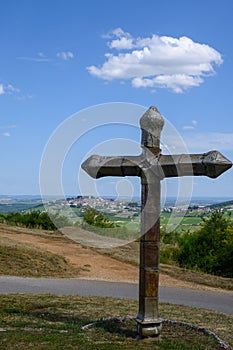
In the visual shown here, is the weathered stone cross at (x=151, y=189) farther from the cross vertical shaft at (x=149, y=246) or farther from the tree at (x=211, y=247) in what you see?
the tree at (x=211, y=247)

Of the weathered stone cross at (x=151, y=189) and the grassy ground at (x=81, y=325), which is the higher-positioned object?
the weathered stone cross at (x=151, y=189)

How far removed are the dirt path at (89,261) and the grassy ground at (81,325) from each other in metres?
5.39

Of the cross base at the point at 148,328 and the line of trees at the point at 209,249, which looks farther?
the line of trees at the point at 209,249

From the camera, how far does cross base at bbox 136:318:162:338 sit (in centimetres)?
699

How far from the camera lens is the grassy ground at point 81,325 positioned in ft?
21.6

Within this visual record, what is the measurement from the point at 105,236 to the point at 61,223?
129 centimetres

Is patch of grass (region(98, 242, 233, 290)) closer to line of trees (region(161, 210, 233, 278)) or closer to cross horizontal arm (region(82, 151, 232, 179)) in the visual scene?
line of trees (region(161, 210, 233, 278))

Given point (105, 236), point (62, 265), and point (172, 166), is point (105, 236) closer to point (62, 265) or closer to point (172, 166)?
point (172, 166)

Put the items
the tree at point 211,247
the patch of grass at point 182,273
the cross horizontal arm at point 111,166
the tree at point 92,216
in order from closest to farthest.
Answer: the cross horizontal arm at point 111,166
the tree at point 92,216
the patch of grass at point 182,273
the tree at point 211,247

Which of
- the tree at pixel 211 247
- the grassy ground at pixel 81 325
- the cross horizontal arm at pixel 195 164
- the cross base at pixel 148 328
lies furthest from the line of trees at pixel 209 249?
the cross horizontal arm at pixel 195 164

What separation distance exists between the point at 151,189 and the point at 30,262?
11.1m

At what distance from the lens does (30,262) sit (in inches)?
685

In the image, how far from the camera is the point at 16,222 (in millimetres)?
28656

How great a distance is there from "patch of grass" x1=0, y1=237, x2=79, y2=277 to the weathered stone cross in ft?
31.9
